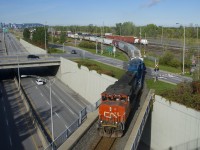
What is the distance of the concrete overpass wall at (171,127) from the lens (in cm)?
2664

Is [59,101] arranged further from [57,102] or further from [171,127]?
[171,127]

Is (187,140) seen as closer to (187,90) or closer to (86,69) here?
(187,90)

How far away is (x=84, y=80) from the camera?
180 feet

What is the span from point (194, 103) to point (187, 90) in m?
→ 2.65

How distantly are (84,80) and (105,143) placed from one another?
108 feet

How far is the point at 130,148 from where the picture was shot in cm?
1995

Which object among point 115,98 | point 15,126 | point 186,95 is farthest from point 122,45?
point 115,98

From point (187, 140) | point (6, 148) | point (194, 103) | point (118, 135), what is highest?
point (194, 103)

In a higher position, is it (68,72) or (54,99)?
(68,72)

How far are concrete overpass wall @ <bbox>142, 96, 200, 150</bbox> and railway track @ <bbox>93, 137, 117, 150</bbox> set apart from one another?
337 inches

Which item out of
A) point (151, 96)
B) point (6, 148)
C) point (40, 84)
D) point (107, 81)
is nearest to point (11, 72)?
point (40, 84)

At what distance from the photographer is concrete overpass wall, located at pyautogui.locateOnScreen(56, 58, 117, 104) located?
46.2 metres

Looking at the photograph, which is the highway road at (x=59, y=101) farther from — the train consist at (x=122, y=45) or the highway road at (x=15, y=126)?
the train consist at (x=122, y=45)

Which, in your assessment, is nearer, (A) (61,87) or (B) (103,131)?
(B) (103,131)
